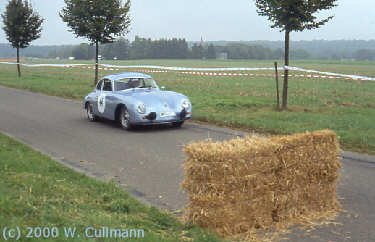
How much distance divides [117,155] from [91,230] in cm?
455

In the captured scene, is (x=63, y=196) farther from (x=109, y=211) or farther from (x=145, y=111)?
(x=145, y=111)

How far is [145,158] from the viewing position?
27.3 feet

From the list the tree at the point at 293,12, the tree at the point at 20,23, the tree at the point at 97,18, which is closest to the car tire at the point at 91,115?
the tree at the point at 293,12

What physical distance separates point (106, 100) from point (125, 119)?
3.52 ft

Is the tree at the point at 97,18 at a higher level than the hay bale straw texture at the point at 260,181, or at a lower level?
higher

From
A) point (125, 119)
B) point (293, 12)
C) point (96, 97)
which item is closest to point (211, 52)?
point (293, 12)

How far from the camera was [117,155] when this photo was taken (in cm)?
857

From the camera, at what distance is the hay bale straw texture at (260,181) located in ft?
15.2

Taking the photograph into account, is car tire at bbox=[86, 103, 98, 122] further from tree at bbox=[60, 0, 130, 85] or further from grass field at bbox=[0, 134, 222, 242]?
tree at bbox=[60, 0, 130, 85]

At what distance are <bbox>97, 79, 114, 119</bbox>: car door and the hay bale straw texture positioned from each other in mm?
7449

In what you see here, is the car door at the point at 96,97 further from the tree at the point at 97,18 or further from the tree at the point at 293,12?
the tree at the point at 97,18

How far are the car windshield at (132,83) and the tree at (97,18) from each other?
13.5m

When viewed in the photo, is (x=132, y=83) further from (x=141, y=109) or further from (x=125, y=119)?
(x=141, y=109)

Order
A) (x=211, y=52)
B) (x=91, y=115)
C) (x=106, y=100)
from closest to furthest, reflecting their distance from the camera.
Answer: (x=106, y=100), (x=91, y=115), (x=211, y=52)
